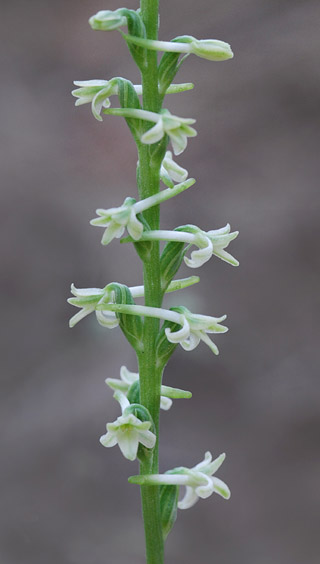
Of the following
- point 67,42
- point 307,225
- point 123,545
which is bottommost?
point 123,545

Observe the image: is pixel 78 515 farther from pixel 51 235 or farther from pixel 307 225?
pixel 307 225

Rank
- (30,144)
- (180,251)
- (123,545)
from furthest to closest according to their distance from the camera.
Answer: (30,144), (123,545), (180,251)

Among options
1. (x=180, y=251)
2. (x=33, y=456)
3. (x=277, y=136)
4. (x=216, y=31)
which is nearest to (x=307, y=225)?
(x=277, y=136)

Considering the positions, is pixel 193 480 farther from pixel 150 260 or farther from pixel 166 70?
pixel 166 70

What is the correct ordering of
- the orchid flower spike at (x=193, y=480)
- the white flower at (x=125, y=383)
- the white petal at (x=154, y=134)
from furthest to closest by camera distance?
the white flower at (x=125, y=383)
the orchid flower spike at (x=193, y=480)
the white petal at (x=154, y=134)

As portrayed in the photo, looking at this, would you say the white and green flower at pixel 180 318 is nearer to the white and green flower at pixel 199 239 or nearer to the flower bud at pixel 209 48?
the white and green flower at pixel 199 239

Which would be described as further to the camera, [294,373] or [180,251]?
[294,373]

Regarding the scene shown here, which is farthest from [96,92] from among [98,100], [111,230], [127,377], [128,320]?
[127,377]

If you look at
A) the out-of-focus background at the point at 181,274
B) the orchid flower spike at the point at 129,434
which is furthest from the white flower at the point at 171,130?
the out-of-focus background at the point at 181,274
